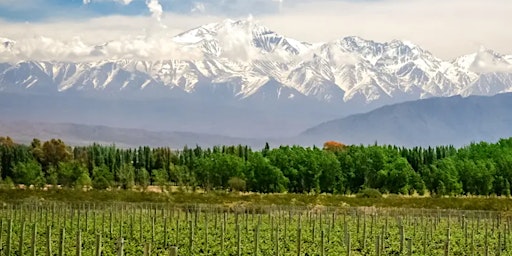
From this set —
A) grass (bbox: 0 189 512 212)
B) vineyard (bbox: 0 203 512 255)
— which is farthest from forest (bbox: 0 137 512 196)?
vineyard (bbox: 0 203 512 255)

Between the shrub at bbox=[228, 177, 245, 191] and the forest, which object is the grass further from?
the shrub at bbox=[228, 177, 245, 191]

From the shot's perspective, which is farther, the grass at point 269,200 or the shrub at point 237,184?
the shrub at point 237,184

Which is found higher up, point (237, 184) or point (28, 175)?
point (28, 175)

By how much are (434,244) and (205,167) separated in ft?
262

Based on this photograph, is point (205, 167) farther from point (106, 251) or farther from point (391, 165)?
point (106, 251)

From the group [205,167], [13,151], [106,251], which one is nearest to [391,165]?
[205,167]

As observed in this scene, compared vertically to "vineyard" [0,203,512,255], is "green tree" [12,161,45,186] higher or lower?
higher

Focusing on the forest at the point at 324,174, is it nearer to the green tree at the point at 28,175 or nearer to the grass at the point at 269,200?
the green tree at the point at 28,175

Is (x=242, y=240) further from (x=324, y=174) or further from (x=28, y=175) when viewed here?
(x=28, y=175)

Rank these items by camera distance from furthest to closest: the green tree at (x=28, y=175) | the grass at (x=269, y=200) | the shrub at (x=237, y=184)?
the green tree at (x=28, y=175), the shrub at (x=237, y=184), the grass at (x=269, y=200)

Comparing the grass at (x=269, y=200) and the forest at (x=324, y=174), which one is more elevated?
the forest at (x=324, y=174)

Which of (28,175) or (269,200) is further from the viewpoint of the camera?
(28,175)

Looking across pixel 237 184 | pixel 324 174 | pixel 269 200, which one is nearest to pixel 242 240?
pixel 269 200

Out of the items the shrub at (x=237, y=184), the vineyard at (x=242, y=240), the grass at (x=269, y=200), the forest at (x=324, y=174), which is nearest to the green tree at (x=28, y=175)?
the forest at (x=324, y=174)
